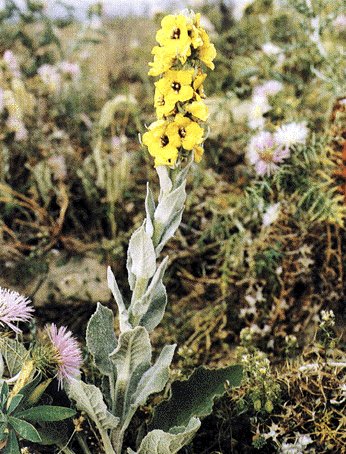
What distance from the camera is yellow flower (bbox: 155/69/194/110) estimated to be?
1641mm

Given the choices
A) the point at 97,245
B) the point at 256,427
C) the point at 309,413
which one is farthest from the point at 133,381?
the point at 97,245

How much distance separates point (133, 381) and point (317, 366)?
0.55m

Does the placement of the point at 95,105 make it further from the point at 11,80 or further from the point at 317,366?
the point at 317,366

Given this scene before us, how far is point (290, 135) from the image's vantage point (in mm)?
2736

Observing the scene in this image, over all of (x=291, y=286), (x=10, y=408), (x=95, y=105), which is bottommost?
(x=291, y=286)

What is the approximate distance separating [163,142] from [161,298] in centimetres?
43

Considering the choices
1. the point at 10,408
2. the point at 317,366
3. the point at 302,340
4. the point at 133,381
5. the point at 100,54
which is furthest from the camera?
the point at 100,54

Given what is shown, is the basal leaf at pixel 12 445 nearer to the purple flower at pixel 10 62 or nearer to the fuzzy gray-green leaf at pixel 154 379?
the fuzzy gray-green leaf at pixel 154 379

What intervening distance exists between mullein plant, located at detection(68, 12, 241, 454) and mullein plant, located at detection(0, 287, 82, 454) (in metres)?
0.07

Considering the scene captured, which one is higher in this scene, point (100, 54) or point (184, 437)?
point (100, 54)

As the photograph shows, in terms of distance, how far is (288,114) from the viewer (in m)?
3.13

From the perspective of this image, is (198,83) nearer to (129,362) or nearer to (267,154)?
(129,362)

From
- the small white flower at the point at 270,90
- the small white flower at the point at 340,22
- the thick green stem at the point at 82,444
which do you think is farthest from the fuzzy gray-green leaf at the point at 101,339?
the small white flower at the point at 340,22

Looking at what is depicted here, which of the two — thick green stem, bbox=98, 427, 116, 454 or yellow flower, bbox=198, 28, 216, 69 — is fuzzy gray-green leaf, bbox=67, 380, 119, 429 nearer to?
thick green stem, bbox=98, 427, 116, 454
